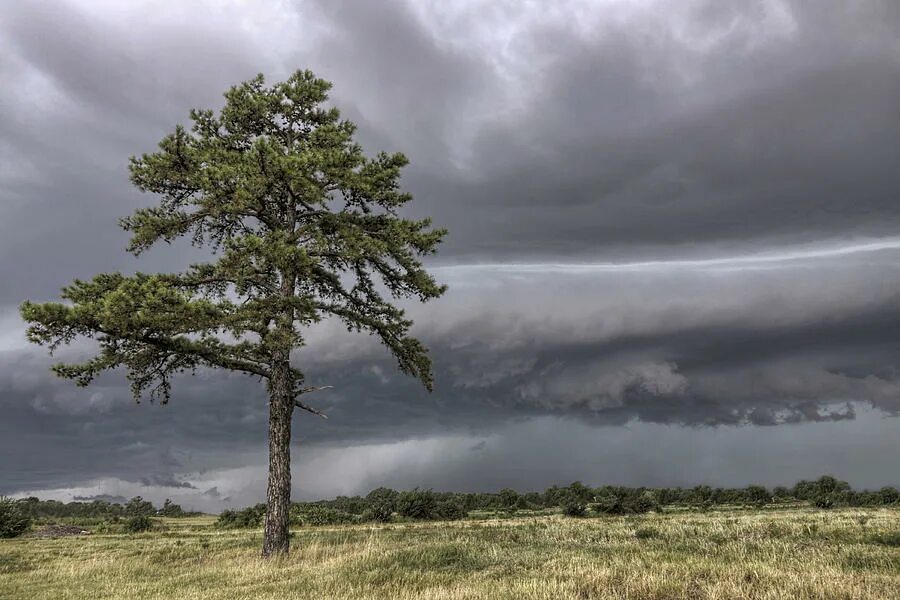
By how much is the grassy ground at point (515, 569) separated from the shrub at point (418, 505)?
98.9ft

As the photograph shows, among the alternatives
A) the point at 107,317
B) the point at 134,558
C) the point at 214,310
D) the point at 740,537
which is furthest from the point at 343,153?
the point at 740,537

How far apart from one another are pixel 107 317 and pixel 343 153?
30.7 ft

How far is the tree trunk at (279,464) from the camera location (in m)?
19.3

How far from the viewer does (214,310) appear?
19.0m

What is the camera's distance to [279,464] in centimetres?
1997

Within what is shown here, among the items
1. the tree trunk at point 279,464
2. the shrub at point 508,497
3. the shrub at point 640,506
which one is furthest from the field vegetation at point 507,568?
the shrub at point 508,497

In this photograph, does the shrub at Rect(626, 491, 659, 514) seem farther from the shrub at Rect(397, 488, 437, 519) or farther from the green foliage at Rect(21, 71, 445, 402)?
the green foliage at Rect(21, 71, 445, 402)

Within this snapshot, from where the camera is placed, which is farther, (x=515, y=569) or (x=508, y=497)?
(x=508, y=497)

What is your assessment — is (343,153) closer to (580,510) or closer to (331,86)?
(331,86)

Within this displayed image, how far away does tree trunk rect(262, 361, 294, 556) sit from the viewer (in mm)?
19328

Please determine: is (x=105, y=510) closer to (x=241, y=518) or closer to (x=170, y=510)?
(x=170, y=510)

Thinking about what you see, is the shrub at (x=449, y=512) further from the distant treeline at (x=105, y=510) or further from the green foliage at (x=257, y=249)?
the distant treeline at (x=105, y=510)

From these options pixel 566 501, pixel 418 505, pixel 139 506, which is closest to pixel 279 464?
pixel 418 505

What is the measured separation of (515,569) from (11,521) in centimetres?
4014
